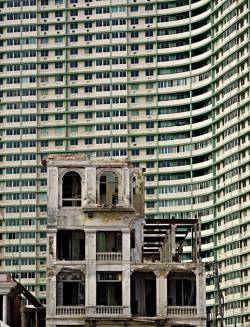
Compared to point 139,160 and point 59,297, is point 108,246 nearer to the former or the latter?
point 59,297

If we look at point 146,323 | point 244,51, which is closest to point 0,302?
point 146,323

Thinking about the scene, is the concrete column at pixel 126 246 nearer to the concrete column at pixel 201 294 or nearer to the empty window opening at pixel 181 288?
the empty window opening at pixel 181 288

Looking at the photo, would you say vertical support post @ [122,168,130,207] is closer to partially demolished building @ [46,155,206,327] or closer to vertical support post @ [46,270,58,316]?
partially demolished building @ [46,155,206,327]

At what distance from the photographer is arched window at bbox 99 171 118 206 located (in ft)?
260

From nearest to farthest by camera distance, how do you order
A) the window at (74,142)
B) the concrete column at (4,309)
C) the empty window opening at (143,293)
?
the empty window opening at (143,293), the concrete column at (4,309), the window at (74,142)

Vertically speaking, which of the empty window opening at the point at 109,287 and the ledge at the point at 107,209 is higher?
the ledge at the point at 107,209

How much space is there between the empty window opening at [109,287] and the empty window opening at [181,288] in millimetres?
4044

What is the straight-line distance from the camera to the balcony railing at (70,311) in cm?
7625

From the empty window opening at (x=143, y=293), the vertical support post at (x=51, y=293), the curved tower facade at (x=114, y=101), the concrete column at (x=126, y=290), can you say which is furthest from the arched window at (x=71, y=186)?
the curved tower facade at (x=114, y=101)

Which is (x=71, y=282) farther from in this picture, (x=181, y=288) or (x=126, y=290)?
(x=181, y=288)

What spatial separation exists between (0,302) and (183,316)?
49.2 ft

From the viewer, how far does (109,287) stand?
3046 inches

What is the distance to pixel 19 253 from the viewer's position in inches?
7195

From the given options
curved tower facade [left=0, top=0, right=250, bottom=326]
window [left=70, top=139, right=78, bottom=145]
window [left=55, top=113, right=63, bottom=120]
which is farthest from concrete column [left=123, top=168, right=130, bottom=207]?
window [left=55, top=113, right=63, bottom=120]
